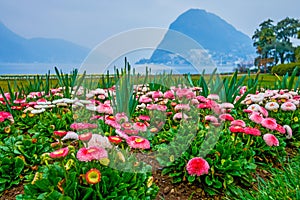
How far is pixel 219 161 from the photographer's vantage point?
214 cm

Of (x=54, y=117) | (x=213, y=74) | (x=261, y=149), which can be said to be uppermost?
(x=213, y=74)

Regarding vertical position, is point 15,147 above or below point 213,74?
below

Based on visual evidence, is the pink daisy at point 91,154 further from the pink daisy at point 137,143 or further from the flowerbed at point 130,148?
the pink daisy at point 137,143

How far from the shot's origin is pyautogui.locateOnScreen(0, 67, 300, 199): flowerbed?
159 cm

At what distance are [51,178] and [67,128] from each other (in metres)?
1.13

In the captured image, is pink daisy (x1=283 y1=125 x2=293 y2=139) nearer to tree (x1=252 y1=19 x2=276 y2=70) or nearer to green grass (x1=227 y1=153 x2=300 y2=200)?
green grass (x1=227 y1=153 x2=300 y2=200)

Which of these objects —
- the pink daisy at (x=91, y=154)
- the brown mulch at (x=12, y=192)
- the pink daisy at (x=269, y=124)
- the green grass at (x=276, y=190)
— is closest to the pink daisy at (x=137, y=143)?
the pink daisy at (x=91, y=154)

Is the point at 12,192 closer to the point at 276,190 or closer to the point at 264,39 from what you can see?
the point at 276,190

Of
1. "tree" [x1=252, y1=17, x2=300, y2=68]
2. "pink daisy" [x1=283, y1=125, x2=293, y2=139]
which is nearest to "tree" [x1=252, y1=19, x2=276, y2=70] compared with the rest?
"tree" [x1=252, y1=17, x2=300, y2=68]

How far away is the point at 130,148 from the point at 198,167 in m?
0.44

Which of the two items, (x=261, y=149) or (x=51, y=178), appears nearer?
(x=51, y=178)

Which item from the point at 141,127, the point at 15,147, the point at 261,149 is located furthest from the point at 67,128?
the point at 261,149

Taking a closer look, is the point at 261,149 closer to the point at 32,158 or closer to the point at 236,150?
the point at 236,150

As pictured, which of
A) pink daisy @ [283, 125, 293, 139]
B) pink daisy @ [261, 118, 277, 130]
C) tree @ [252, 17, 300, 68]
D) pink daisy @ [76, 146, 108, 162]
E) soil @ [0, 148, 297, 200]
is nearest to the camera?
pink daisy @ [76, 146, 108, 162]
